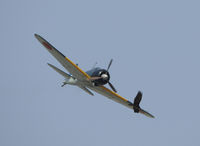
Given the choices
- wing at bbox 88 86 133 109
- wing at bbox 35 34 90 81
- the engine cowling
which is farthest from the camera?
wing at bbox 88 86 133 109

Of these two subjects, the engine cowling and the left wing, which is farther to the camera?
the left wing

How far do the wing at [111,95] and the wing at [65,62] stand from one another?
10.4 ft

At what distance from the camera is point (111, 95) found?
1368 inches

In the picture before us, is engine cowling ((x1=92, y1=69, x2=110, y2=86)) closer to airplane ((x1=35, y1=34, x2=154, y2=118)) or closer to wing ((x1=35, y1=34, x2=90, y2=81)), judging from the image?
airplane ((x1=35, y1=34, x2=154, y2=118))

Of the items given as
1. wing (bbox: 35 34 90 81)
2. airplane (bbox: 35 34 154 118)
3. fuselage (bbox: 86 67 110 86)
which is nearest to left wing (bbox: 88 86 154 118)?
airplane (bbox: 35 34 154 118)

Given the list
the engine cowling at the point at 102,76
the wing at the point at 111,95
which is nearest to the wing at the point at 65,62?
the engine cowling at the point at 102,76

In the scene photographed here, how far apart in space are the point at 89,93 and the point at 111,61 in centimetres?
660

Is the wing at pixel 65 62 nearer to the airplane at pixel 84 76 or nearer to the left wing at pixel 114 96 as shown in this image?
the airplane at pixel 84 76

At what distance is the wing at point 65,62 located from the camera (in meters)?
29.0

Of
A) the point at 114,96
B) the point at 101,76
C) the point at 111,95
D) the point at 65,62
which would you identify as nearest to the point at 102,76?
the point at 101,76

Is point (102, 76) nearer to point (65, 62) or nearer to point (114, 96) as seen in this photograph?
point (65, 62)

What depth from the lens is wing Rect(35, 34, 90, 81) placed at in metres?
29.0

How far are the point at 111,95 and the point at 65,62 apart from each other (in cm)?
773

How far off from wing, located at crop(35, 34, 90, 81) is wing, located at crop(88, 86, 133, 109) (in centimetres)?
317
